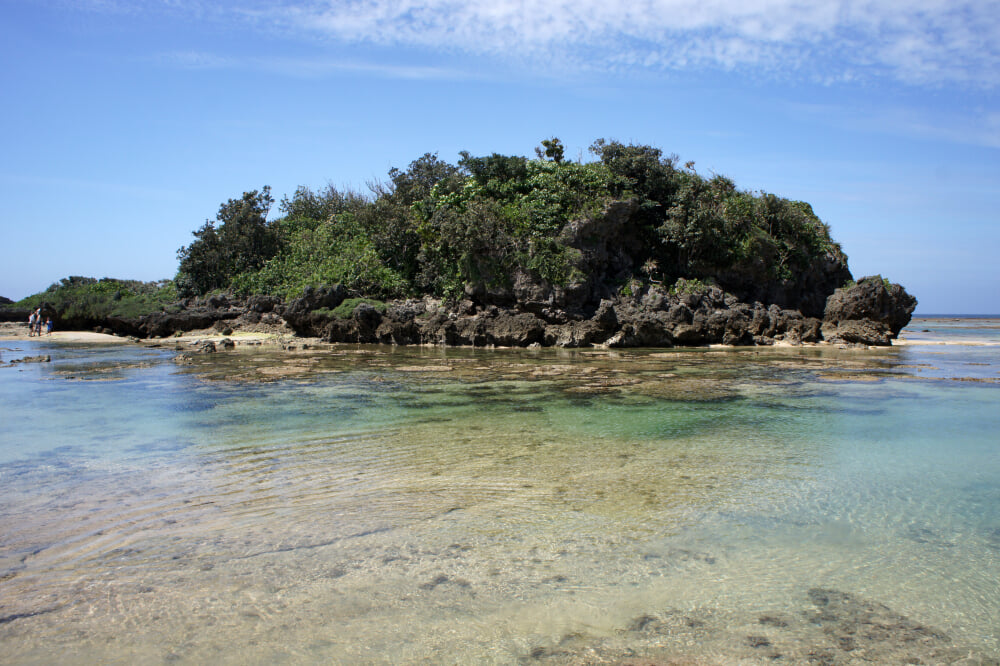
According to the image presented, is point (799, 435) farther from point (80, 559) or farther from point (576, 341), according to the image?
point (576, 341)

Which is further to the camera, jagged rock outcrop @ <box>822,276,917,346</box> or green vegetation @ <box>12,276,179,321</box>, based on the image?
green vegetation @ <box>12,276,179,321</box>

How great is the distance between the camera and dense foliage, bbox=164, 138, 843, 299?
87.0 feet

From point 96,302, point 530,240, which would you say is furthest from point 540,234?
point 96,302

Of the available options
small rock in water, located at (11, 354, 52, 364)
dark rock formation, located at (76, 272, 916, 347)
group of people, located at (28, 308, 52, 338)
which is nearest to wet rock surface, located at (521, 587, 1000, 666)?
dark rock formation, located at (76, 272, 916, 347)

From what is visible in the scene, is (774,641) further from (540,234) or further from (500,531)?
(540,234)

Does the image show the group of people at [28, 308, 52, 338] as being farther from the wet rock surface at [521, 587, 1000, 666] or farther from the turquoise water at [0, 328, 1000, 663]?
the wet rock surface at [521, 587, 1000, 666]

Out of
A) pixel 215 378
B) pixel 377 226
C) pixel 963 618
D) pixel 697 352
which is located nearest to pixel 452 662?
pixel 963 618

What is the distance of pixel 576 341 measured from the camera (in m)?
24.6

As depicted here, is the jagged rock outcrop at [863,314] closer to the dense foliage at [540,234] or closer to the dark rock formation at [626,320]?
the dark rock formation at [626,320]

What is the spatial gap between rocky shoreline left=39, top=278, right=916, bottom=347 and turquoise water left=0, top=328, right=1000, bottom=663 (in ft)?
43.0

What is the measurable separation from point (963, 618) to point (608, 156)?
90.7 ft

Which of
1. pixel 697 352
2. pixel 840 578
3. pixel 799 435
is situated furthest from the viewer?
pixel 697 352

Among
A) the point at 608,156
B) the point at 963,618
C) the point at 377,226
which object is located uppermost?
the point at 608,156

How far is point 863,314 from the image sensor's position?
25938 millimetres
